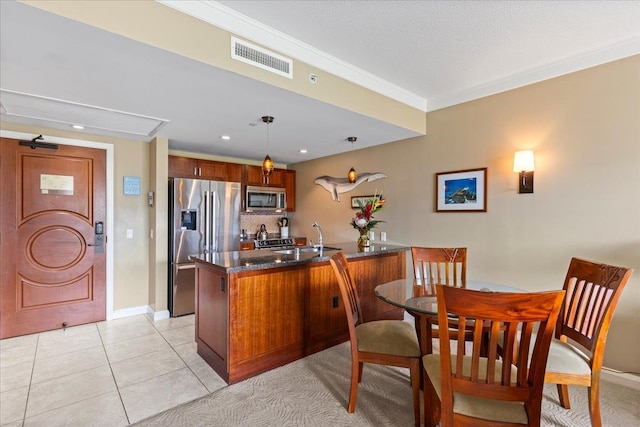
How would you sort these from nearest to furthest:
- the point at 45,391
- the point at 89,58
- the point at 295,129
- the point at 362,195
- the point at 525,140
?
the point at 89,58, the point at 45,391, the point at 525,140, the point at 295,129, the point at 362,195

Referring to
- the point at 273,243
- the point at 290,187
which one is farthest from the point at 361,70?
the point at 273,243

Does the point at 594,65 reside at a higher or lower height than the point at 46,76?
higher

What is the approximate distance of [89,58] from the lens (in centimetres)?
197

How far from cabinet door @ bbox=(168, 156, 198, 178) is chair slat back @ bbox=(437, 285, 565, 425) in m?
4.29

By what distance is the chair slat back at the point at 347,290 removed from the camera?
6.78 feet

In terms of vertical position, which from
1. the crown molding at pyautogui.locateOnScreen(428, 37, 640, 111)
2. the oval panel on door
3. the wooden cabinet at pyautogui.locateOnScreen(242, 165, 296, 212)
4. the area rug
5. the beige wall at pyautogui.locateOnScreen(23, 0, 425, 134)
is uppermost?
the crown molding at pyautogui.locateOnScreen(428, 37, 640, 111)

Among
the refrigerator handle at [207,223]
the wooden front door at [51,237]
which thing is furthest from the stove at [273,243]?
the wooden front door at [51,237]

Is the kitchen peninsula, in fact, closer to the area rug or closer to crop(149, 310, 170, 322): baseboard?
the area rug

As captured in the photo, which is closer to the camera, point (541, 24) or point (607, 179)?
point (541, 24)

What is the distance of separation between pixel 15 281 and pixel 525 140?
5701 millimetres

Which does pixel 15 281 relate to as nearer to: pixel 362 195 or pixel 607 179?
pixel 362 195

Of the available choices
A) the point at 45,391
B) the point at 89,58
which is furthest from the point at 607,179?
the point at 45,391

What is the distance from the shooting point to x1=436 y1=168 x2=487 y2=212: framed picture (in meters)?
3.27

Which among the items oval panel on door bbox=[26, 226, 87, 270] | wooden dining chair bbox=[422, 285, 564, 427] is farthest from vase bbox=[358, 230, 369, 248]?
oval panel on door bbox=[26, 226, 87, 270]
